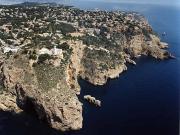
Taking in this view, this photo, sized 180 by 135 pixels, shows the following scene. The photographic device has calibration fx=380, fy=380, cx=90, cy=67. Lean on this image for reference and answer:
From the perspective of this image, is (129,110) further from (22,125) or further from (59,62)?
(22,125)

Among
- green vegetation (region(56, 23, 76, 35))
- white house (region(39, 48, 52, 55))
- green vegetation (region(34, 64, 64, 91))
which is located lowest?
green vegetation (region(34, 64, 64, 91))

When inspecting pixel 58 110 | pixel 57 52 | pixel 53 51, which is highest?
pixel 53 51

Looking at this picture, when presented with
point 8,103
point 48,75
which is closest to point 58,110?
point 48,75

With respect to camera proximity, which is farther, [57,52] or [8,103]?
[57,52]

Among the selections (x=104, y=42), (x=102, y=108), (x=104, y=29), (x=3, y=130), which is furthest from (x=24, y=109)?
(x=104, y=29)

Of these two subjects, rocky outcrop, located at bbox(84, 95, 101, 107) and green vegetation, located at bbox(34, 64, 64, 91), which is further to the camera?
rocky outcrop, located at bbox(84, 95, 101, 107)

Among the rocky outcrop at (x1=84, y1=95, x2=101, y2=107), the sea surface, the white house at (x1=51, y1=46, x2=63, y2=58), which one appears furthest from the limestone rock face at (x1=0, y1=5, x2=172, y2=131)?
the sea surface

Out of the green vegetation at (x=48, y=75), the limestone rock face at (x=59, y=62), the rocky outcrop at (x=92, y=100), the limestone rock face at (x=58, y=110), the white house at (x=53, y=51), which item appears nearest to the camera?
the limestone rock face at (x=58, y=110)

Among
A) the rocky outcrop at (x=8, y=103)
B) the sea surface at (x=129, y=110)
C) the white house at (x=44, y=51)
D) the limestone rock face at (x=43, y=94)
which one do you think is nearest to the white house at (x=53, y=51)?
the white house at (x=44, y=51)

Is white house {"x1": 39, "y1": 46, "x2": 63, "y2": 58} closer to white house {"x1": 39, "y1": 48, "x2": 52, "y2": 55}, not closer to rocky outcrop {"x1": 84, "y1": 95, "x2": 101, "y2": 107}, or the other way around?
white house {"x1": 39, "y1": 48, "x2": 52, "y2": 55}

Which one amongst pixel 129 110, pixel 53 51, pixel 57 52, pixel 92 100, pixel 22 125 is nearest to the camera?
pixel 22 125

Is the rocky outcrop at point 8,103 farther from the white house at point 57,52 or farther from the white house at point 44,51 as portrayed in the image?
the white house at point 57,52

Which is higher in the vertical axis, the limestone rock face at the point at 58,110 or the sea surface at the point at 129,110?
the limestone rock face at the point at 58,110

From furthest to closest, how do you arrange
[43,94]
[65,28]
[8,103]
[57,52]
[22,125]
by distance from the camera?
1. [65,28]
2. [57,52]
3. [8,103]
4. [43,94]
5. [22,125]
